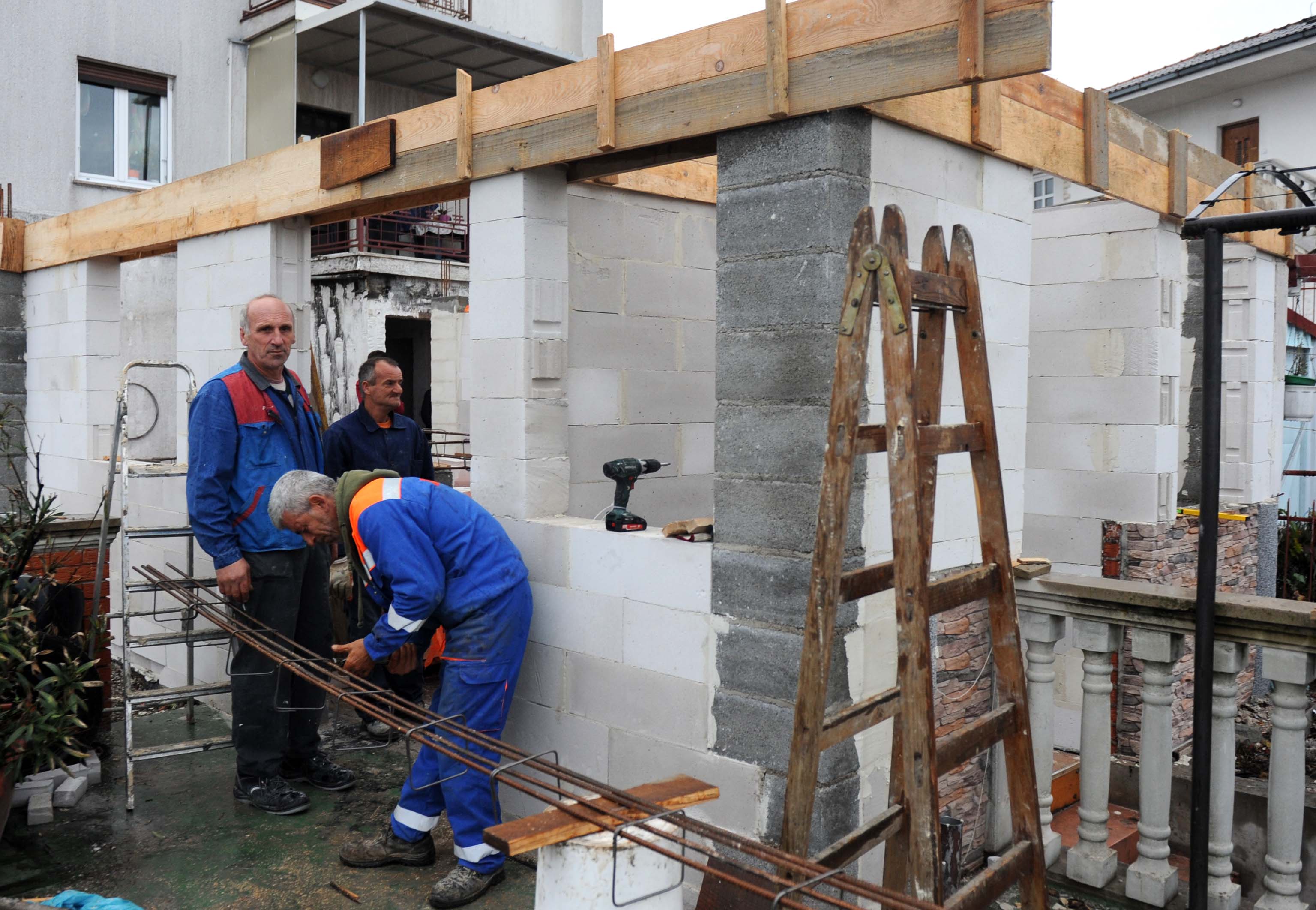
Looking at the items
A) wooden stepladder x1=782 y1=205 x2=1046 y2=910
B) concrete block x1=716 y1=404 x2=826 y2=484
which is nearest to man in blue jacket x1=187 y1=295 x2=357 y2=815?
concrete block x1=716 y1=404 x2=826 y2=484

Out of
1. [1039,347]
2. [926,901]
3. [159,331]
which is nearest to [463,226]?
[159,331]

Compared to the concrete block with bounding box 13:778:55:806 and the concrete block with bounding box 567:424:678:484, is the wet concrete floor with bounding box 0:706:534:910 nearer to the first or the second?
the concrete block with bounding box 13:778:55:806

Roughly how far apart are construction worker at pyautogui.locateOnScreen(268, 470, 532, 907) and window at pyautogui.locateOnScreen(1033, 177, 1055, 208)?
30.4 feet

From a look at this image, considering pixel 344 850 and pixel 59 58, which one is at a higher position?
pixel 59 58

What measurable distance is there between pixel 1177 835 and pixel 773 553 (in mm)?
2846

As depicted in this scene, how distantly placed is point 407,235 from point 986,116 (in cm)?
1373

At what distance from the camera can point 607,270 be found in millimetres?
5586

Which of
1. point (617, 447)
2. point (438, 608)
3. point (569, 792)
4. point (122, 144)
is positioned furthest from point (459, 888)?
point (122, 144)

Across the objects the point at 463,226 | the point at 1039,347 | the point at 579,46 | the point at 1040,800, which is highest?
the point at 579,46

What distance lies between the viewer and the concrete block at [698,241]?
6.01 m

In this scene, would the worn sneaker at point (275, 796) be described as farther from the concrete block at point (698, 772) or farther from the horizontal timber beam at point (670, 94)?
the horizontal timber beam at point (670, 94)

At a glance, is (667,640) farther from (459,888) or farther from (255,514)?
(255,514)

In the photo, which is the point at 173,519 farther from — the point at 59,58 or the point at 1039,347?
the point at 59,58

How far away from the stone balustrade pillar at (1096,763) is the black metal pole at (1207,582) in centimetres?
45
